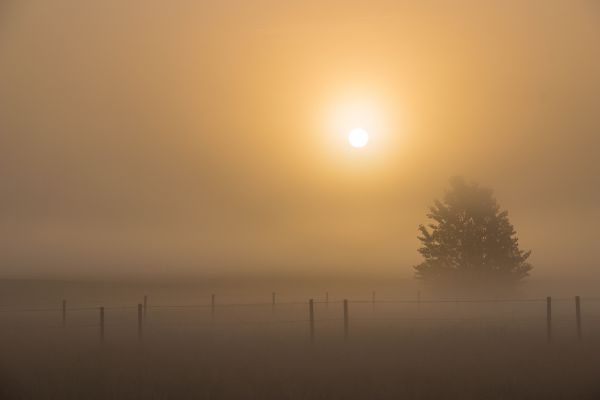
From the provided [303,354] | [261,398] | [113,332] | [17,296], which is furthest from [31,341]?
[17,296]

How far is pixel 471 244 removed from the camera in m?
37.7

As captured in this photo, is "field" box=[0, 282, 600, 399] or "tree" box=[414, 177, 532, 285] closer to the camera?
"field" box=[0, 282, 600, 399]

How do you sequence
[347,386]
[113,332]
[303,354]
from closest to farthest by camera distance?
[347,386], [303,354], [113,332]

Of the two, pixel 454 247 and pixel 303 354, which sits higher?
pixel 454 247

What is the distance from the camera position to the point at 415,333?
24.2m

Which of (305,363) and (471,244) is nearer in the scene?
(305,363)

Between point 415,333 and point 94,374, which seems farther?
point 415,333

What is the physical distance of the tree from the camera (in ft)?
123

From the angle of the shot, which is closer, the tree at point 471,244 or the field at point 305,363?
the field at point 305,363

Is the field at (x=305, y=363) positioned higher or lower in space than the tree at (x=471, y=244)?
lower

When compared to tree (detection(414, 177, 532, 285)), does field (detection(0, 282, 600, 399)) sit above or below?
below

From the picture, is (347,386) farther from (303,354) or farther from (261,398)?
(303,354)

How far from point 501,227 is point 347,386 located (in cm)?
2750

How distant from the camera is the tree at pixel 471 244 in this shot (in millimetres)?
37438
